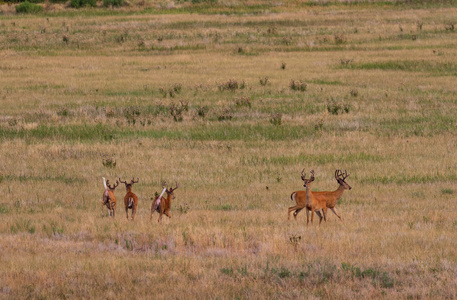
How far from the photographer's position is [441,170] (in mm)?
18000

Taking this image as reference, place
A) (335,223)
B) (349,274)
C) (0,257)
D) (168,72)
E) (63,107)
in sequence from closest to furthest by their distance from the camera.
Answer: (349,274)
(0,257)
(335,223)
(63,107)
(168,72)

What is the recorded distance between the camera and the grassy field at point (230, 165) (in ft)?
30.4

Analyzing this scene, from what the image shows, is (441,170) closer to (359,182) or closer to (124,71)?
(359,182)

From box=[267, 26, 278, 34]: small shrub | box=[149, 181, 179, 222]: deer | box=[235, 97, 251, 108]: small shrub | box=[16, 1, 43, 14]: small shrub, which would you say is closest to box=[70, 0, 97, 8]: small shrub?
box=[16, 1, 43, 14]: small shrub

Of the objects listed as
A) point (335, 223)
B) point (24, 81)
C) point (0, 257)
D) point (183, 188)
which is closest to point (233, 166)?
point (183, 188)

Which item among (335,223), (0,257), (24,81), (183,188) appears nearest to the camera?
(0,257)

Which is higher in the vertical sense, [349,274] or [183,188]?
[349,274]

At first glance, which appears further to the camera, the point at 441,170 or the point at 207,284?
the point at 441,170

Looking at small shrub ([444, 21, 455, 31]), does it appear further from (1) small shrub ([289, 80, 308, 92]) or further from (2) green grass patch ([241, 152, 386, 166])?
(2) green grass patch ([241, 152, 386, 166])

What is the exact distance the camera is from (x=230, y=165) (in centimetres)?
1917

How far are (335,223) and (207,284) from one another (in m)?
4.31

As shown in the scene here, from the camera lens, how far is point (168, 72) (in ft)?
135

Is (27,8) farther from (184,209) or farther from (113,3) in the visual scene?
(184,209)

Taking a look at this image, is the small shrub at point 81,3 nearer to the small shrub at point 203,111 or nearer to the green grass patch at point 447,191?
the small shrub at point 203,111
